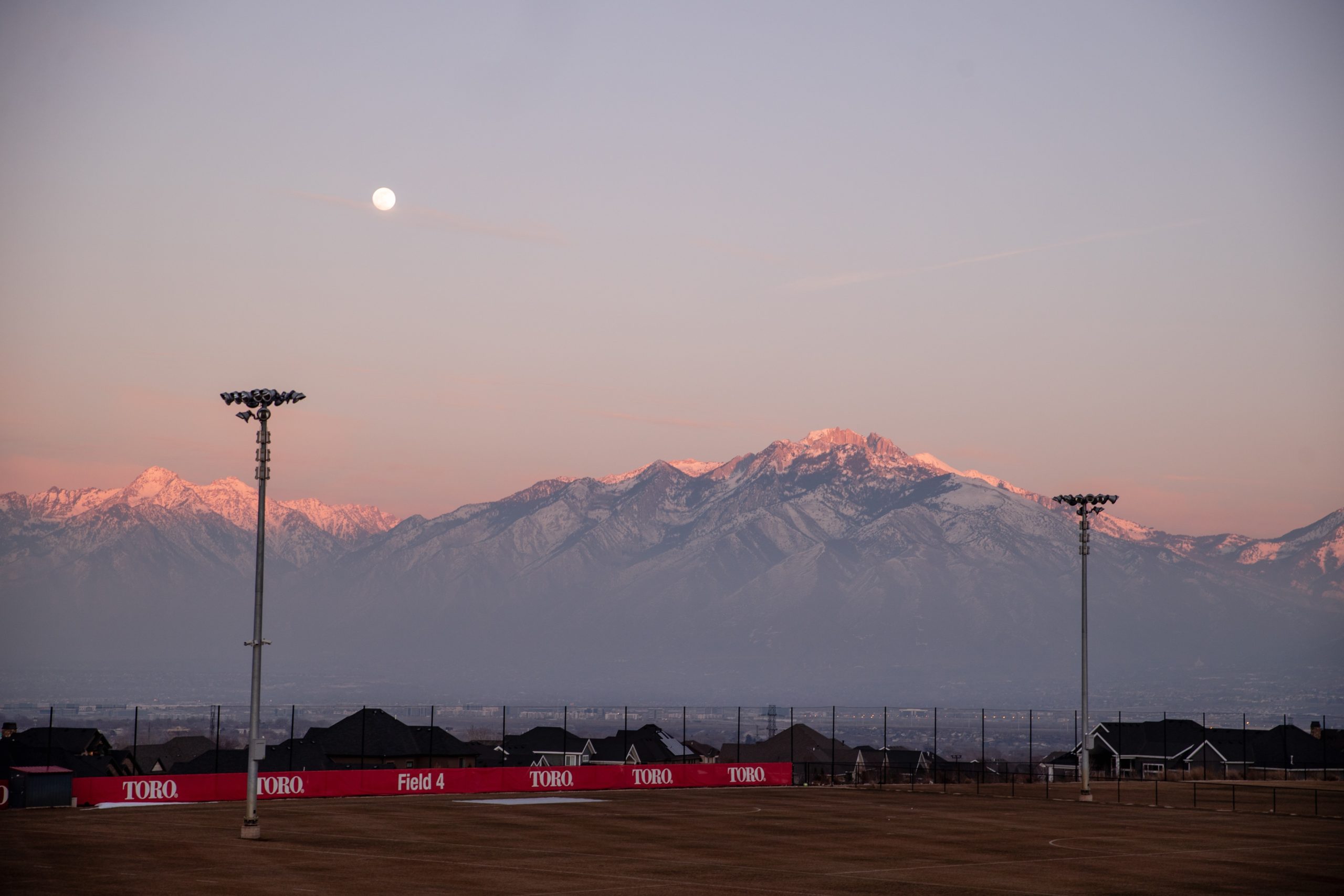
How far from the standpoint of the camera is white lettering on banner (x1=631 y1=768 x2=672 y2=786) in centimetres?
7588

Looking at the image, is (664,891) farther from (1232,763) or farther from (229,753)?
(1232,763)

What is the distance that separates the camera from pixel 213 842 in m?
45.6

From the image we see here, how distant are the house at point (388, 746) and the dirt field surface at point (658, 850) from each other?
45.2 metres

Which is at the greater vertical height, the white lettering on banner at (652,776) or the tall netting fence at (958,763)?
the white lettering on banner at (652,776)

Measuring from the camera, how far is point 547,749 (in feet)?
517

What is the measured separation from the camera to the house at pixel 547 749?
470ft

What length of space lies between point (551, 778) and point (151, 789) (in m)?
19.4

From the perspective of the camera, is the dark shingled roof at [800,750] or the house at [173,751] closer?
the house at [173,751]

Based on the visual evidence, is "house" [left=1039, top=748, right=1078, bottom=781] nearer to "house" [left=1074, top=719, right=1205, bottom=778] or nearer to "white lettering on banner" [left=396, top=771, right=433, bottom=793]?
"house" [left=1074, top=719, right=1205, bottom=778]

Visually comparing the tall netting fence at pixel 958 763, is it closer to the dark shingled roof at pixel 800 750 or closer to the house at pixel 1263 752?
the house at pixel 1263 752

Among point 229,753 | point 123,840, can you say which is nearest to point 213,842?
point 123,840

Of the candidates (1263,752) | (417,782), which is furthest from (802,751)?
(417,782)

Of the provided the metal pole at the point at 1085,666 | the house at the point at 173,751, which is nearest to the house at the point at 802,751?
the house at the point at 173,751

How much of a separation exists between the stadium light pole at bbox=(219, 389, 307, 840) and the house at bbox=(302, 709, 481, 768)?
59.8 meters
